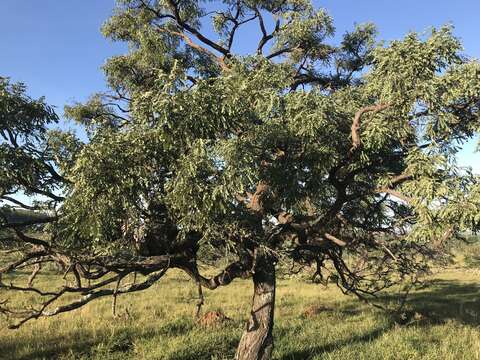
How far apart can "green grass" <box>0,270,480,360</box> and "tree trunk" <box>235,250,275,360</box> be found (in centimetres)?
153

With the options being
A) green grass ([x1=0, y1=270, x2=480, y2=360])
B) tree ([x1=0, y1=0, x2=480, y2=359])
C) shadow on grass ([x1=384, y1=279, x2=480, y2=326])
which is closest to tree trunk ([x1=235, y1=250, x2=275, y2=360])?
tree ([x1=0, y1=0, x2=480, y2=359])

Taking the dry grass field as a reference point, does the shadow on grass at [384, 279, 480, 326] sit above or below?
below

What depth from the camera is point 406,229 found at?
425 inches

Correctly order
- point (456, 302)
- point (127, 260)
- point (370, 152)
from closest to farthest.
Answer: point (127, 260), point (370, 152), point (456, 302)

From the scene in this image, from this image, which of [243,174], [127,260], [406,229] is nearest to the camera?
[243,174]

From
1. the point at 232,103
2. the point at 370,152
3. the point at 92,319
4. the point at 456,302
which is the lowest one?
the point at 456,302

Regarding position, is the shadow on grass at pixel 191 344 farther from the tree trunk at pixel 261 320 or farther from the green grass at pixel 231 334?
the tree trunk at pixel 261 320

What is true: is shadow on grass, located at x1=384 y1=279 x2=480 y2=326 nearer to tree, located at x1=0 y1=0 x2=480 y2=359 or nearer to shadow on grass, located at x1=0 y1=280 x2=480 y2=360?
shadow on grass, located at x1=0 y1=280 x2=480 y2=360

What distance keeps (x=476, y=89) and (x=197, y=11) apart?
8.47 metres

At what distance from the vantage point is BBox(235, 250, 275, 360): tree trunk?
1020 cm

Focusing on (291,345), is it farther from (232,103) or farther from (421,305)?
(421,305)

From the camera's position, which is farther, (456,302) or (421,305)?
(456,302)

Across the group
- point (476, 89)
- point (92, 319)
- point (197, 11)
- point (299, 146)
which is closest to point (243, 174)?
point (299, 146)

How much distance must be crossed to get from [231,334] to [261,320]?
5413 mm
